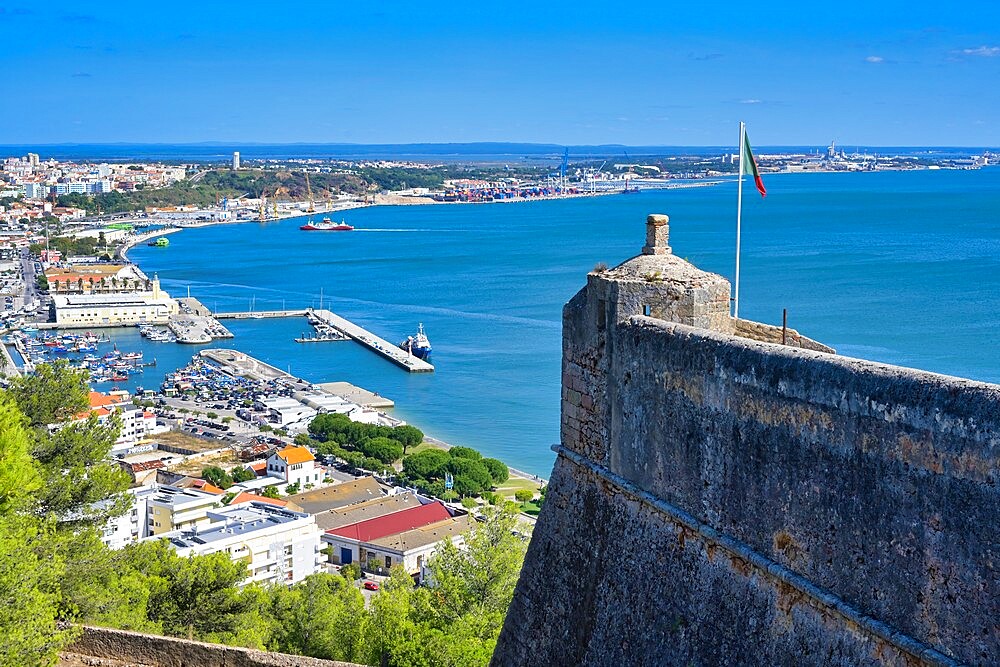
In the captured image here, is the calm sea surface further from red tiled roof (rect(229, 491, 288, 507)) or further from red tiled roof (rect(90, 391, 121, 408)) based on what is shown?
red tiled roof (rect(90, 391, 121, 408))

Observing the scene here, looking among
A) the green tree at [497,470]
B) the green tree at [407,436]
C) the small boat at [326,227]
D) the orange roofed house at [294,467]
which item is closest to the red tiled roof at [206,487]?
the orange roofed house at [294,467]

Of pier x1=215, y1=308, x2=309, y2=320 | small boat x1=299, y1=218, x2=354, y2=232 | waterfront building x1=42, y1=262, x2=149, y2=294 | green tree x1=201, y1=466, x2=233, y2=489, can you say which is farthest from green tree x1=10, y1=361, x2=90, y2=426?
small boat x1=299, y1=218, x2=354, y2=232

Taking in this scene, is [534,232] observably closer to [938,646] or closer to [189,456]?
[189,456]

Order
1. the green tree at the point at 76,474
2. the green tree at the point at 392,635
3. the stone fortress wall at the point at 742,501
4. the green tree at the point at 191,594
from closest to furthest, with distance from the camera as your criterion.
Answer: the stone fortress wall at the point at 742,501 < the green tree at the point at 76,474 < the green tree at the point at 392,635 < the green tree at the point at 191,594

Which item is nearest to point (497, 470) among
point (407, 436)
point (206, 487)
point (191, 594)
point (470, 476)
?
point (470, 476)

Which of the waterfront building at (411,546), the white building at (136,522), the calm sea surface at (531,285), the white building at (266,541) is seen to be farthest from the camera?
the calm sea surface at (531,285)

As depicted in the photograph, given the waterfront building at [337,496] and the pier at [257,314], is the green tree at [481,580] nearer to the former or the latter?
the waterfront building at [337,496]
